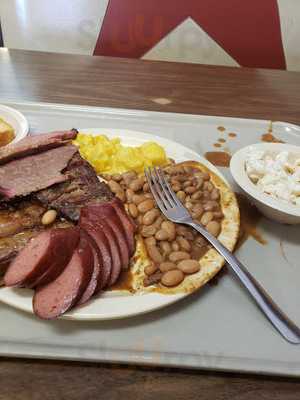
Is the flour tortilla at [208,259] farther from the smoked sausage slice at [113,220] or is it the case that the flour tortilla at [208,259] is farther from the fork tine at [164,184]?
the fork tine at [164,184]

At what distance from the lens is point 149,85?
2.73 m

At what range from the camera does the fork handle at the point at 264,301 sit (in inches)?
48.8

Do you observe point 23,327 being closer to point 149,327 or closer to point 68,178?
point 149,327

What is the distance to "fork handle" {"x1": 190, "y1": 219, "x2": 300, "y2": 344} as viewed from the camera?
1.24 m

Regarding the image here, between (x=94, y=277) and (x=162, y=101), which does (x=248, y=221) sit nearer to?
(x=94, y=277)

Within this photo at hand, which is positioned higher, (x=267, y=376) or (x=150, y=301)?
(x=150, y=301)

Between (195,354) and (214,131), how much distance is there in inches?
57.6

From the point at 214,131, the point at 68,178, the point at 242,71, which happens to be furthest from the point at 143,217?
the point at 242,71

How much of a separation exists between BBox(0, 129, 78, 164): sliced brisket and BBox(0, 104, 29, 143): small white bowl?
0.14 m

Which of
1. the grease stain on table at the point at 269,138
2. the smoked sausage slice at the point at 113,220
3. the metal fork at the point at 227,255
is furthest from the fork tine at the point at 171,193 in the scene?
the grease stain on table at the point at 269,138

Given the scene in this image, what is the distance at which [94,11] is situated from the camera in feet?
12.7

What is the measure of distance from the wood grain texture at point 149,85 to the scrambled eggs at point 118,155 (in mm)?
652

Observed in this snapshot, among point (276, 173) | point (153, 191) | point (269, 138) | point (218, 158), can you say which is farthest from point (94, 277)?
point (269, 138)

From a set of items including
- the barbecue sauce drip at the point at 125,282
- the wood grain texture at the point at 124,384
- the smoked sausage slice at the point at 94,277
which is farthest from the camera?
the barbecue sauce drip at the point at 125,282
